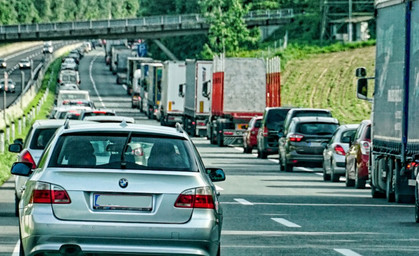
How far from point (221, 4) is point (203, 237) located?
122593 mm

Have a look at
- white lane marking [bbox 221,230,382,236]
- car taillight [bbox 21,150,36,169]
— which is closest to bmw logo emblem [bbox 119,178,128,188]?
white lane marking [bbox 221,230,382,236]

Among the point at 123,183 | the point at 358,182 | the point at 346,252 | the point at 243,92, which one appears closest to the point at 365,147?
the point at 358,182

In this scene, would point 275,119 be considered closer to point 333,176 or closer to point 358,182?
point 333,176

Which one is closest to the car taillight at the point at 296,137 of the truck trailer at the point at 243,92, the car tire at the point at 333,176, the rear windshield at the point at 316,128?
the rear windshield at the point at 316,128

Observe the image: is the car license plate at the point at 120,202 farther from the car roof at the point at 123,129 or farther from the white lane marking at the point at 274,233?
the white lane marking at the point at 274,233

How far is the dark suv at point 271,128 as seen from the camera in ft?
132

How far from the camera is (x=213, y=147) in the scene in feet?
162

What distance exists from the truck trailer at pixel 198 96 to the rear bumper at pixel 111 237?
4388cm

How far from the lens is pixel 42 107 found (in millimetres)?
85375

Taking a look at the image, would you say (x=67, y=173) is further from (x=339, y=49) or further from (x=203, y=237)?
(x=339, y=49)

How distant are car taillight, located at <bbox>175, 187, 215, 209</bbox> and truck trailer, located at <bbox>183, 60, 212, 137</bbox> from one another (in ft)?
143

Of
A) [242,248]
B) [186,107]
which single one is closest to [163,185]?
[242,248]

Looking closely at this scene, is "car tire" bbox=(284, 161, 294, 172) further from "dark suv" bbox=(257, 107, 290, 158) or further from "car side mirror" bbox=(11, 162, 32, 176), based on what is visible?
"car side mirror" bbox=(11, 162, 32, 176)

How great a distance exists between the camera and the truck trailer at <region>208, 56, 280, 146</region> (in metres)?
48.0
